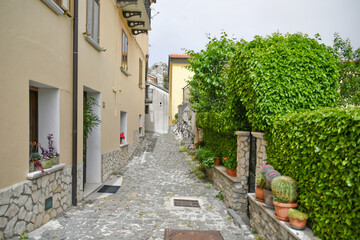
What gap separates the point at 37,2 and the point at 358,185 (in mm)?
5273

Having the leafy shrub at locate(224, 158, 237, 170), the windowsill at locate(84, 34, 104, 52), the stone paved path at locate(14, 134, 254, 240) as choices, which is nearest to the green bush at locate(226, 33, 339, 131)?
the leafy shrub at locate(224, 158, 237, 170)

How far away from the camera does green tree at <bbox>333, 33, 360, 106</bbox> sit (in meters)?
9.52

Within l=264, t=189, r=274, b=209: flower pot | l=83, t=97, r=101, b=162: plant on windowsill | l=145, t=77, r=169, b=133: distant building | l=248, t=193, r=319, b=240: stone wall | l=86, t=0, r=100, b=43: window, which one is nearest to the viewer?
l=248, t=193, r=319, b=240: stone wall

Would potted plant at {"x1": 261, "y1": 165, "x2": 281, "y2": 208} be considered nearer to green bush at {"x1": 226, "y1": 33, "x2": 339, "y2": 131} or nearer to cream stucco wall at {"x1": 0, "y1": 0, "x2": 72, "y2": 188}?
green bush at {"x1": 226, "y1": 33, "x2": 339, "y2": 131}

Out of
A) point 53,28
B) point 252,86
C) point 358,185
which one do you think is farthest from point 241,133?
point 53,28

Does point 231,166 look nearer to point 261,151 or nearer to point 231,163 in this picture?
point 231,163

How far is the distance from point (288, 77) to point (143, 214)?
4.41 m

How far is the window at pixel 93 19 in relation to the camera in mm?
6387

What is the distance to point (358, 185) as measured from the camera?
230cm

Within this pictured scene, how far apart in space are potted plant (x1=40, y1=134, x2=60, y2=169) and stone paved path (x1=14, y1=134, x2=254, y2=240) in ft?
3.76

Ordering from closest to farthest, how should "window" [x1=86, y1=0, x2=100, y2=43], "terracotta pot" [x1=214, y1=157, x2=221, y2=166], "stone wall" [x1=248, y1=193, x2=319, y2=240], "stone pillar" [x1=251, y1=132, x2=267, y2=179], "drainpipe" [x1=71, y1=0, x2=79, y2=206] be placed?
"stone wall" [x1=248, y1=193, x2=319, y2=240], "stone pillar" [x1=251, y1=132, x2=267, y2=179], "drainpipe" [x1=71, y1=0, x2=79, y2=206], "window" [x1=86, y1=0, x2=100, y2=43], "terracotta pot" [x1=214, y1=157, x2=221, y2=166]

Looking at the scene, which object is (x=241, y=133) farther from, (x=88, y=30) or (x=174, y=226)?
(x=88, y=30)

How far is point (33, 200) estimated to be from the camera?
406cm

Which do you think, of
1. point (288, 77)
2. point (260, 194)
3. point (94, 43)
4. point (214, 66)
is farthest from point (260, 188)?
point (214, 66)
